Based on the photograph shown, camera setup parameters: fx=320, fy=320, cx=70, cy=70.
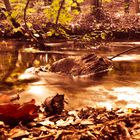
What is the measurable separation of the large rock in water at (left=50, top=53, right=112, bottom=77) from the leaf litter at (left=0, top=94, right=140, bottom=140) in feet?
17.6

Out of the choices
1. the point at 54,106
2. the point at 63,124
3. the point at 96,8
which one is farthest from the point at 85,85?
the point at 96,8

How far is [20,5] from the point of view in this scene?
48.5ft

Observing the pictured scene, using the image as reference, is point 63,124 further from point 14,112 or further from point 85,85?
point 85,85

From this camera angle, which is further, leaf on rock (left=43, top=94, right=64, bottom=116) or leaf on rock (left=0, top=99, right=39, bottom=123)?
leaf on rock (left=43, top=94, right=64, bottom=116)

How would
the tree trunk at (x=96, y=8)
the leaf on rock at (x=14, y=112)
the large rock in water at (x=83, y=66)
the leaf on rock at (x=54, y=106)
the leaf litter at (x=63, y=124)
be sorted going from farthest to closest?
1. the tree trunk at (x=96, y=8)
2. the large rock in water at (x=83, y=66)
3. the leaf on rock at (x=54, y=106)
4. the leaf on rock at (x=14, y=112)
5. the leaf litter at (x=63, y=124)

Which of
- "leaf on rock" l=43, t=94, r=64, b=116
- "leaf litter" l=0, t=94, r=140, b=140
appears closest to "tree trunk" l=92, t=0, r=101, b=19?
"leaf on rock" l=43, t=94, r=64, b=116

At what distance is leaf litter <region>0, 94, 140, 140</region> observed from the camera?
4113mm

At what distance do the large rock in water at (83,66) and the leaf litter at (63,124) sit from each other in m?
5.38

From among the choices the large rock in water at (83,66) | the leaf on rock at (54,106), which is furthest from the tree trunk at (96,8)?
the leaf on rock at (54,106)

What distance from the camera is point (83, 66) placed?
10914 mm

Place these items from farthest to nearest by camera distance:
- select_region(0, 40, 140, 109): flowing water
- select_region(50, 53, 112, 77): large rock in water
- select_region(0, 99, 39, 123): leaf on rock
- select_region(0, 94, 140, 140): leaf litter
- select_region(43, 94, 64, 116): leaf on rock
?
select_region(50, 53, 112, 77): large rock in water < select_region(0, 40, 140, 109): flowing water < select_region(43, 94, 64, 116): leaf on rock < select_region(0, 99, 39, 123): leaf on rock < select_region(0, 94, 140, 140): leaf litter

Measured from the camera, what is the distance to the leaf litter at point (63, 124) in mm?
4113

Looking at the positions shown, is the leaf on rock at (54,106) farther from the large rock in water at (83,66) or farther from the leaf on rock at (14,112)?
the large rock in water at (83,66)

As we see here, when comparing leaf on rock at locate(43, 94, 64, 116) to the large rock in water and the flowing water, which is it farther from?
the large rock in water
